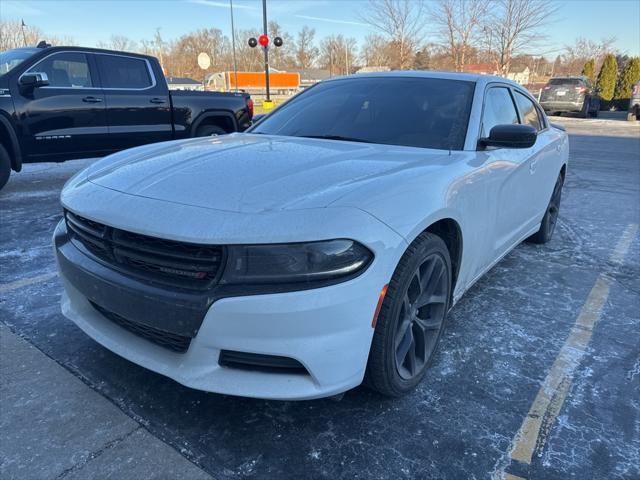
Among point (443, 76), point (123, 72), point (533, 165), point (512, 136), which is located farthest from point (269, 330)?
point (123, 72)

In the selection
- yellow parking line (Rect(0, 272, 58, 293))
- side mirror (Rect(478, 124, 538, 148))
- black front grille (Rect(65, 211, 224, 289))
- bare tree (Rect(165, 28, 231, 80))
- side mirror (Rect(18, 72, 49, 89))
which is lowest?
yellow parking line (Rect(0, 272, 58, 293))

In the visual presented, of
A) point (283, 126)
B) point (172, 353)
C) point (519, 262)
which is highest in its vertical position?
point (283, 126)

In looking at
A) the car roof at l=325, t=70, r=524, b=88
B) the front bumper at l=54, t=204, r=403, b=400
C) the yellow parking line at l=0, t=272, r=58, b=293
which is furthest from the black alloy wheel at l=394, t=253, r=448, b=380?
the yellow parking line at l=0, t=272, r=58, b=293

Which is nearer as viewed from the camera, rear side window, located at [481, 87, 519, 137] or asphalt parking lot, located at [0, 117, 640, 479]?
asphalt parking lot, located at [0, 117, 640, 479]

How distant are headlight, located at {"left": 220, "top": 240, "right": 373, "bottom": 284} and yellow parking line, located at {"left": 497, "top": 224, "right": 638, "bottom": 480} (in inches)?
42.1

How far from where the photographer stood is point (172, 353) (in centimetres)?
189

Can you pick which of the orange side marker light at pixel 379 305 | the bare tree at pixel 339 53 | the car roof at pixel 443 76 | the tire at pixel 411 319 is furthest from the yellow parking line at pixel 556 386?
the bare tree at pixel 339 53

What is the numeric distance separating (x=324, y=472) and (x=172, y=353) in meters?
0.75

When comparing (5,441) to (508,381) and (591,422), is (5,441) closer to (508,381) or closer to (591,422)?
(508,381)

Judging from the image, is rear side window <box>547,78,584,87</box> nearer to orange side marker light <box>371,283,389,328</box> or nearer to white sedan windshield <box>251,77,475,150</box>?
white sedan windshield <box>251,77,475,150</box>

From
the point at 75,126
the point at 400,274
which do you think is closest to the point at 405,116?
the point at 400,274

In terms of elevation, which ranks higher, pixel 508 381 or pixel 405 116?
pixel 405 116

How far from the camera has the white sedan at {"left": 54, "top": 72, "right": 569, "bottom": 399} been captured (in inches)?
66.1

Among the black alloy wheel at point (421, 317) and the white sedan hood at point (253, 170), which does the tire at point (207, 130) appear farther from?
the black alloy wheel at point (421, 317)
